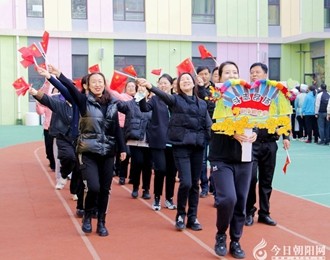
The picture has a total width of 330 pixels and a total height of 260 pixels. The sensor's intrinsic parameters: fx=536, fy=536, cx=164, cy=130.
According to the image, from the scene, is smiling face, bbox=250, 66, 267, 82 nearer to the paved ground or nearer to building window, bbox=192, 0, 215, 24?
the paved ground

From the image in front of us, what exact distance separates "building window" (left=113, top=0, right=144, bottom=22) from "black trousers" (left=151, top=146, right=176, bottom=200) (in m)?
19.9

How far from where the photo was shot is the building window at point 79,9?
26.0 m

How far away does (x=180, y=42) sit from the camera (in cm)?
2750

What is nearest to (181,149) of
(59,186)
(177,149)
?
(177,149)

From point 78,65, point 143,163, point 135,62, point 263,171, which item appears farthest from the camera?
point 135,62

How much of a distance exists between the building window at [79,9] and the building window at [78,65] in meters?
1.93

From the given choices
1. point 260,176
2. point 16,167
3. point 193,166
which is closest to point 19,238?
point 193,166

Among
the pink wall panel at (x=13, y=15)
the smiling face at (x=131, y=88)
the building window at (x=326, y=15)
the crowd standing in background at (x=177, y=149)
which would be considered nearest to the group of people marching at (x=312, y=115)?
the smiling face at (x=131, y=88)

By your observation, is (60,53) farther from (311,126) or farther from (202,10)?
(311,126)

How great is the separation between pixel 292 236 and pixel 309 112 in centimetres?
1215

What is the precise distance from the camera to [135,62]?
2714 cm

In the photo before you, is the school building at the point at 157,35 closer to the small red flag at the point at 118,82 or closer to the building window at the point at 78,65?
the building window at the point at 78,65

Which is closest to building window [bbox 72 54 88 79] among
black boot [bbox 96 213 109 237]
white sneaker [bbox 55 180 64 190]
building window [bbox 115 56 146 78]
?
building window [bbox 115 56 146 78]

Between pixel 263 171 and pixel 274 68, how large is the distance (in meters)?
23.0
